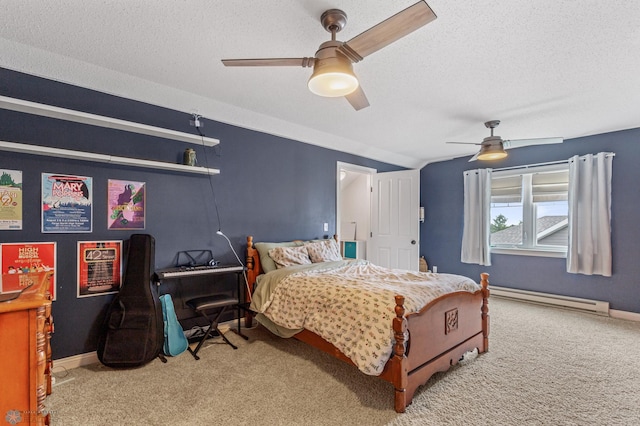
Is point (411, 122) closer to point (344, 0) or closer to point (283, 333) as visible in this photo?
point (344, 0)

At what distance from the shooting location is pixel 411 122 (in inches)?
148

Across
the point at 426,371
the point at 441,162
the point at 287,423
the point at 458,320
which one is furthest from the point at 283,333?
the point at 441,162

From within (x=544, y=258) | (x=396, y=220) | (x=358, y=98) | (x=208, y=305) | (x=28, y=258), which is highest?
(x=358, y=98)

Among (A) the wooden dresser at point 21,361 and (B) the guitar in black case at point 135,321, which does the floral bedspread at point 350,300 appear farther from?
(A) the wooden dresser at point 21,361

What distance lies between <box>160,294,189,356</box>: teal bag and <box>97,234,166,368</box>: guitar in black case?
4.3 inches

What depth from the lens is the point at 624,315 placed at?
12.5 feet

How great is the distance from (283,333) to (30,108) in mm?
2675

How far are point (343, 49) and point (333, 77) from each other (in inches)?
6.0

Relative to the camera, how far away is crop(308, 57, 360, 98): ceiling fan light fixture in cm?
164

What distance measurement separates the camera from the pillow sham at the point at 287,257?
330 centimetres

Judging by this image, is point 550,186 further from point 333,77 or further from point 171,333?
point 171,333

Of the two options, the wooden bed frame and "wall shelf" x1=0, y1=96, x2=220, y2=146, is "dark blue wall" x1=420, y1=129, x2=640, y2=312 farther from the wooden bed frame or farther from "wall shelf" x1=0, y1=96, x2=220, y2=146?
"wall shelf" x1=0, y1=96, x2=220, y2=146

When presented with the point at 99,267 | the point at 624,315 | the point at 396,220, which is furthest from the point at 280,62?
the point at 624,315

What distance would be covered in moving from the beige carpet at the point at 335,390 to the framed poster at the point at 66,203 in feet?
3.85
